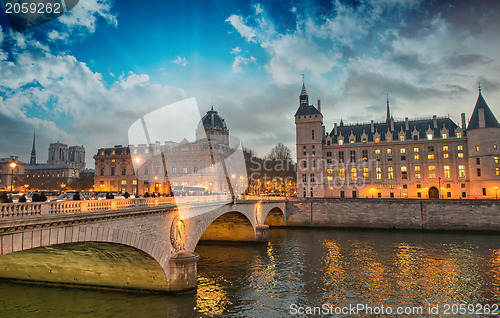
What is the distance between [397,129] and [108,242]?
8787 cm

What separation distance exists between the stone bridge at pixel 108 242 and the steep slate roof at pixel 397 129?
231 feet

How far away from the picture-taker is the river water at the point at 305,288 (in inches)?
813

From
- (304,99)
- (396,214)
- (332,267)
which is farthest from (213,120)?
(332,267)

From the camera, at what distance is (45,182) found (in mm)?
143000

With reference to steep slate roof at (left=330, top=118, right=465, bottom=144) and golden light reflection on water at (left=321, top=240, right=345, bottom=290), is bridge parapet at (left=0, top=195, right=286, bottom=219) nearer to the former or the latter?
golden light reflection on water at (left=321, top=240, right=345, bottom=290)

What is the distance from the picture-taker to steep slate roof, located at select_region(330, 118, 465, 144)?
85312 millimetres

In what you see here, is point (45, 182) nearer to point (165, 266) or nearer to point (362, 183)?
point (362, 183)

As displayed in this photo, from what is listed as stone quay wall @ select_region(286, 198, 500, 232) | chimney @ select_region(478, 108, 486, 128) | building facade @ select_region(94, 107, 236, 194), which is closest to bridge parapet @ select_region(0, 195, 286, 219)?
stone quay wall @ select_region(286, 198, 500, 232)

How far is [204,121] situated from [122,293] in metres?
106

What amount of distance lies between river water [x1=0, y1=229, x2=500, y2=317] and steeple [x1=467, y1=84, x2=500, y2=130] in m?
42.2

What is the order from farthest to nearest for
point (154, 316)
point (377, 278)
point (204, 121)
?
point (204, 121) → point (377, 278) → point (154, 316)

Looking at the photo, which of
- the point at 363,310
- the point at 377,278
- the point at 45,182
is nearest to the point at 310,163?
the point at 377,278

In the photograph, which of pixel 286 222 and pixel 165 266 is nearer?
pixel 165 266

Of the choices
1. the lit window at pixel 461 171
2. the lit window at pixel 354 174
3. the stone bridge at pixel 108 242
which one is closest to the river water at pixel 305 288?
the stone bridge at pixel 108 242
